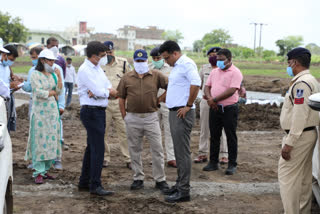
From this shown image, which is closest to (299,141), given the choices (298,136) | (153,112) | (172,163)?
(298,136)

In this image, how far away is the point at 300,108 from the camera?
4.39 m

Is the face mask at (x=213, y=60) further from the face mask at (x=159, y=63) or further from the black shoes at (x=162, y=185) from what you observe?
the black shoes at (x=162, y=185)

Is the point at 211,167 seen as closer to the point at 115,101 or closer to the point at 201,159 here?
the point at 201,159

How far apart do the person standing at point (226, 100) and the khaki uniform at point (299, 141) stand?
2.35 meters

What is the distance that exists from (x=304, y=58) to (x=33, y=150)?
4.14 meters

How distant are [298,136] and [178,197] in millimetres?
1971

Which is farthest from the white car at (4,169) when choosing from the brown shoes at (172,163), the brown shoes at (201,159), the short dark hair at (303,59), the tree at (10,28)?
the tree at (10,28)

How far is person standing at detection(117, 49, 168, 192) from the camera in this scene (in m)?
6.14

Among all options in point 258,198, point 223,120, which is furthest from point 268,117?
point 258,198

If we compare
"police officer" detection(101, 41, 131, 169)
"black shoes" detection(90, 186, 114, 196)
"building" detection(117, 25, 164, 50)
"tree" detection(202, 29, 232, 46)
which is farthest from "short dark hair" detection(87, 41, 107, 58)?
"building" detection(117, 25, 164, 50)

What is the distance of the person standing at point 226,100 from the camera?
703 cm

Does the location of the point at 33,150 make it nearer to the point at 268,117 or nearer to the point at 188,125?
the point at 188,125

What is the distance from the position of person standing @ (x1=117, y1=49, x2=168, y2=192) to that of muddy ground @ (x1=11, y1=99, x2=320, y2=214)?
30 cm

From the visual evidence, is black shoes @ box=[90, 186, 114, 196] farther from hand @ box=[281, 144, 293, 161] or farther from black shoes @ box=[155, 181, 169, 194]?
hand @ box=[281, 144, 293, 161]
